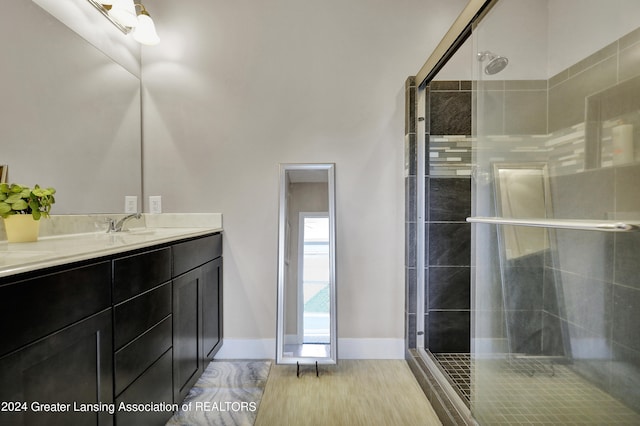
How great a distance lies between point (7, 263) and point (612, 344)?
72.9 inches

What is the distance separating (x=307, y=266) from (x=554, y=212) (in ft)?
4.55

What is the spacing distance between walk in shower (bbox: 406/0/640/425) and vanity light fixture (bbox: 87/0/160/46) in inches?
75.4

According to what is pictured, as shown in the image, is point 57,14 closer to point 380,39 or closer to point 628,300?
point 380,39

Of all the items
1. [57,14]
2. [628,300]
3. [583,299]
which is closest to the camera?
[628,300]

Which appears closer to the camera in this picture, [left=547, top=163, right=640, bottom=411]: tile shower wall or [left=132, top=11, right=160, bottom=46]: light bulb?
[left=547, top=163, right=640, bottom=411]: tile shower wall

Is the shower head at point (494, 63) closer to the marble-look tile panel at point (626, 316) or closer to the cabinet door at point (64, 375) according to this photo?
the marble-look tile panel at point (626, 316)

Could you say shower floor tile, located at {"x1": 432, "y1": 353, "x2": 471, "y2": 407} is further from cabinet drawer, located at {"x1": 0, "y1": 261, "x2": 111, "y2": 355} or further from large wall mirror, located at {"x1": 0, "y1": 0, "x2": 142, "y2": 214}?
large wall mirror, located at {"x1": 0, "y1": 0, "x2": 142, "y2": 214}

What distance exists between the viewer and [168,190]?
7.18ft

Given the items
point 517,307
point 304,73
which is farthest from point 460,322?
point 304,73

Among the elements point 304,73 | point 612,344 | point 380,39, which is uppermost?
point 380,39

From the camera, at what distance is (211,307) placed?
1943 millimetres

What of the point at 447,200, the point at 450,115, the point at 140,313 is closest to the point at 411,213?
the point at 447,200

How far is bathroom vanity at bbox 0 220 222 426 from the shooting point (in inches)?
28.5

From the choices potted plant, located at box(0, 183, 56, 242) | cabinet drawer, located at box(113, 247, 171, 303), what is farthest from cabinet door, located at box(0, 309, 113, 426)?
potted plant, located at box(0, 183, 56, 242)
